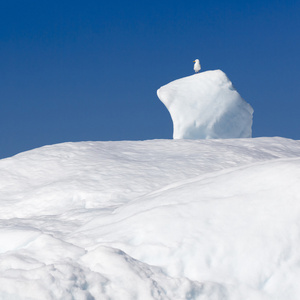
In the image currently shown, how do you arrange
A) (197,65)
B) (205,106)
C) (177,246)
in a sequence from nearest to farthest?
(177,246) < (205,106) < (197,65)

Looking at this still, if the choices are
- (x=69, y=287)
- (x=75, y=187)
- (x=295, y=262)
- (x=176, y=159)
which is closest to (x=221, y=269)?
(x=295, y=262)

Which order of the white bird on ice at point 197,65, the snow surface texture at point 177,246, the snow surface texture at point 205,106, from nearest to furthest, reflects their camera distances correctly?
1. the snow surface texture at point 177,246
2. the snow surface texture at point 205,106
3. the white bird on ice at point 197,65

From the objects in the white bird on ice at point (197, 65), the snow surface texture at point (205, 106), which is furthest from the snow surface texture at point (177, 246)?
the white bird on ice at point (197, 65)

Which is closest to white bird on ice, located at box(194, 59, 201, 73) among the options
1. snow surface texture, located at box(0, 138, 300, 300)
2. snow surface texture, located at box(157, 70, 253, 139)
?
snow surface texture, located at box(157, 70, 253, 139)

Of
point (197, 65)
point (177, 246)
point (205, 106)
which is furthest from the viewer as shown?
point (197, 65)

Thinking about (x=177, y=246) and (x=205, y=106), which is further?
(x=205, y=106)

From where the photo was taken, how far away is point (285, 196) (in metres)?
3.85

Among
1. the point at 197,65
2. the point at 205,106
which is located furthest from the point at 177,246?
the point at 197,65

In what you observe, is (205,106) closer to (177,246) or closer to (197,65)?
(197,65)

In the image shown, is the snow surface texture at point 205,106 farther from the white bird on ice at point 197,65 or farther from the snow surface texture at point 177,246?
the snow surface texture at point 177,246

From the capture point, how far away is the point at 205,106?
12.4 m

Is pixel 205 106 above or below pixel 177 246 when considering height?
below

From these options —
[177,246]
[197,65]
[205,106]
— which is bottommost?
[205,106]

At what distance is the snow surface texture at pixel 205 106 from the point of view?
1235 cm
